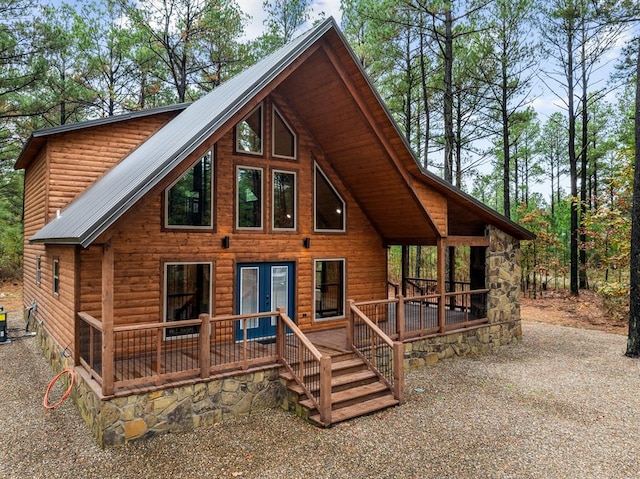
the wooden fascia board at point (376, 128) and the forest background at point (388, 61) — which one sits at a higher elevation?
the forest background at point (388, 61)

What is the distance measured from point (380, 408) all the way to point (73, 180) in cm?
830

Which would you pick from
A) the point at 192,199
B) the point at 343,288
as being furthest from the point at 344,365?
the point at 192,199

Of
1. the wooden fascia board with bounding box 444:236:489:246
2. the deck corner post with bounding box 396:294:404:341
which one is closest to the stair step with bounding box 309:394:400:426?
the deck corner post with bounding box 396:294:404:341

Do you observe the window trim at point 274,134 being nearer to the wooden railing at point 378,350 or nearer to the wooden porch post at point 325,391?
the wooden railing at point 378,350

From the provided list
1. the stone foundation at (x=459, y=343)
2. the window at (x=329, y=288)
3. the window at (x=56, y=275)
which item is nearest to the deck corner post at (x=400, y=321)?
the stone foundation at (x=459, y=343)

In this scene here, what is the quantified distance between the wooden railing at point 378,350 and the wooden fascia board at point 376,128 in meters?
3.02

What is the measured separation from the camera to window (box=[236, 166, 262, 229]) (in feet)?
29.8

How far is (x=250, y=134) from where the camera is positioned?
30.6 ft

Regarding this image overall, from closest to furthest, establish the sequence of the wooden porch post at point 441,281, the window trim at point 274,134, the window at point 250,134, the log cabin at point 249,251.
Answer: the log cabin at point 249,251, the window at point 250,134, the window trim at point 274,134, the wooden porch post at point 441,281

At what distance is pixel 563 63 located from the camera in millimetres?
19141

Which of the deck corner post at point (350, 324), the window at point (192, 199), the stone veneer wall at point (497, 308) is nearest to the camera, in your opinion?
the deck corner post at point (350, 324)

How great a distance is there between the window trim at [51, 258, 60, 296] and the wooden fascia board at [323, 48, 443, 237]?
23.5 ft

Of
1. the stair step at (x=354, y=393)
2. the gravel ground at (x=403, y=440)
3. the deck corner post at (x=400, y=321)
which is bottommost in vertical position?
the gravel ground at (x=403, y=440)

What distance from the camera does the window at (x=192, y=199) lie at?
8.27 m
